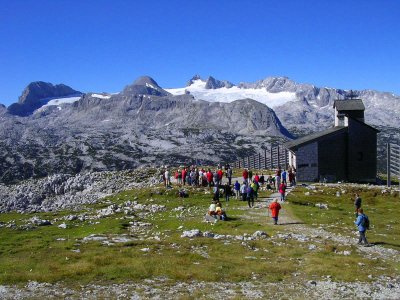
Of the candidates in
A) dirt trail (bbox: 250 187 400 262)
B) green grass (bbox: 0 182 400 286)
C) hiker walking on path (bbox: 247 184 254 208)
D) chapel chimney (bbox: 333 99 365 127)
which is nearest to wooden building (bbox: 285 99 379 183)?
chapel chimney (bbox: 333 99 365 127)

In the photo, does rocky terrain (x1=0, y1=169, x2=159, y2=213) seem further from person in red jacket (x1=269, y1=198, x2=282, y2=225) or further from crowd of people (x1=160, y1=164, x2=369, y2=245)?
person in red jacket (x1=269, y1=198, x2=282, y2=225)

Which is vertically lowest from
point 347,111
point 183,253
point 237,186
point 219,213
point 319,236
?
point 183,253

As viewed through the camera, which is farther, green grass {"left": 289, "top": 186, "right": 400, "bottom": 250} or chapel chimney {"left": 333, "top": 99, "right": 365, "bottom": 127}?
chapel chimney {"left": 333, "top": 99, "right": 365, "bottom": 127}

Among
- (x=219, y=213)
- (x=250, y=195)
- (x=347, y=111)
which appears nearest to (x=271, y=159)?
(x=347, y=111)

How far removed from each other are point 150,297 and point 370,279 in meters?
10.8

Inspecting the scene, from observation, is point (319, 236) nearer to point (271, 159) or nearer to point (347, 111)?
point (347, 111)

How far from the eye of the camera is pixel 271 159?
8856 centimetres

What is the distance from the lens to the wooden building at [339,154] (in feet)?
219

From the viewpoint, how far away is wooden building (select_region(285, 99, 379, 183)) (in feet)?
219

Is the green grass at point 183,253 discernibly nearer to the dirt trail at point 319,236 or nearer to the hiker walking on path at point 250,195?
the dirt trail at point 319,236

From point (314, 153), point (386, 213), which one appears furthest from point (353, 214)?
point (314, 153)

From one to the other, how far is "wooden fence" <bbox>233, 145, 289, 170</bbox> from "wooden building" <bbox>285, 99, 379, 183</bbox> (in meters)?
11.0

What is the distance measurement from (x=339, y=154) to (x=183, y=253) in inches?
1859

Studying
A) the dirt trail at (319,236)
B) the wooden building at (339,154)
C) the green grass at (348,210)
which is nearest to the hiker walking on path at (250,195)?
the dirt trail at (319,236)
